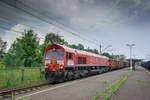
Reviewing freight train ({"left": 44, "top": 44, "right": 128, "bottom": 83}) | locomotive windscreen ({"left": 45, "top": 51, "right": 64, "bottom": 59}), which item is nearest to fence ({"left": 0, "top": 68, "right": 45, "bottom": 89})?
freight train ({"left": 44, "top": 44, "right": 128, "bottom": 83})

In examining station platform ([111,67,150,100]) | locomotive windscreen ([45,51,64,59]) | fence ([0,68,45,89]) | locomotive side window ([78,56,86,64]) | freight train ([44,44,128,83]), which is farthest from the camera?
locomotive side window ([78,56,86,64])

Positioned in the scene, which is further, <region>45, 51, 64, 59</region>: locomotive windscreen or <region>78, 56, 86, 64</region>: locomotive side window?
<region>78, 56, 86, 64</region>: locomotive side window

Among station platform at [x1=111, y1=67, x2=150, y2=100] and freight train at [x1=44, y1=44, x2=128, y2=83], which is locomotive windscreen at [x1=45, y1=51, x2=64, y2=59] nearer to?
freight train at [x1=44, y1=44, x2=128, y2=83]

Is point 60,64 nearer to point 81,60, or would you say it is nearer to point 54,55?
point 54,55

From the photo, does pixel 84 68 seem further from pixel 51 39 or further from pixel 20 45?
pixel 51 39

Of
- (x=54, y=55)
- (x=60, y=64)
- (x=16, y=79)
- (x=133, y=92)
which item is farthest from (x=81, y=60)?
(x=133, y=92)

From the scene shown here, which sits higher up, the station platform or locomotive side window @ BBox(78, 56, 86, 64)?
locomotive side window @ BBox(78, 56, 86, 64)

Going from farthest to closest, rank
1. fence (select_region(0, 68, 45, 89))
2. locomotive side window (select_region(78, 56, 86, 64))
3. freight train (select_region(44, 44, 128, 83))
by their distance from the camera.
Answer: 1. locomotive side window (select_region(78, 56, 86, 64))
2. freight train (select_region(44, 44, 128, 83))
3. fence (select_region(0, 68, 45, 89))

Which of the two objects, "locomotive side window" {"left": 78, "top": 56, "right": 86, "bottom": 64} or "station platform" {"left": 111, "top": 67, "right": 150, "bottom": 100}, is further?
"locomotive side window" {"left": 78, "top": 56, "right": 86, "bottom": 64}

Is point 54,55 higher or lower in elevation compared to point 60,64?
higher

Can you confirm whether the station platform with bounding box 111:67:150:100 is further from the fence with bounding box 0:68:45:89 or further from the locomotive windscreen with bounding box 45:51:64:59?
the fence with bounding box 0:68:45:89

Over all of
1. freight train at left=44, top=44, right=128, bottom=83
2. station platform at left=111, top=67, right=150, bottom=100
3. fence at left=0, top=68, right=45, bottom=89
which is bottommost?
station platform at left=111, top=67, right=150, bottom=100

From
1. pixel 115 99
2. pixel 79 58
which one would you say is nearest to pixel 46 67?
pixel 79 58

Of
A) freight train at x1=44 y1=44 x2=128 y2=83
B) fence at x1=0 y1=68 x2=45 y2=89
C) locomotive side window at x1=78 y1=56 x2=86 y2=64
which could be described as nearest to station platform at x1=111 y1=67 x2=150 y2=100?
freight train at x1=44 y1=44 x2=128 y2=83
